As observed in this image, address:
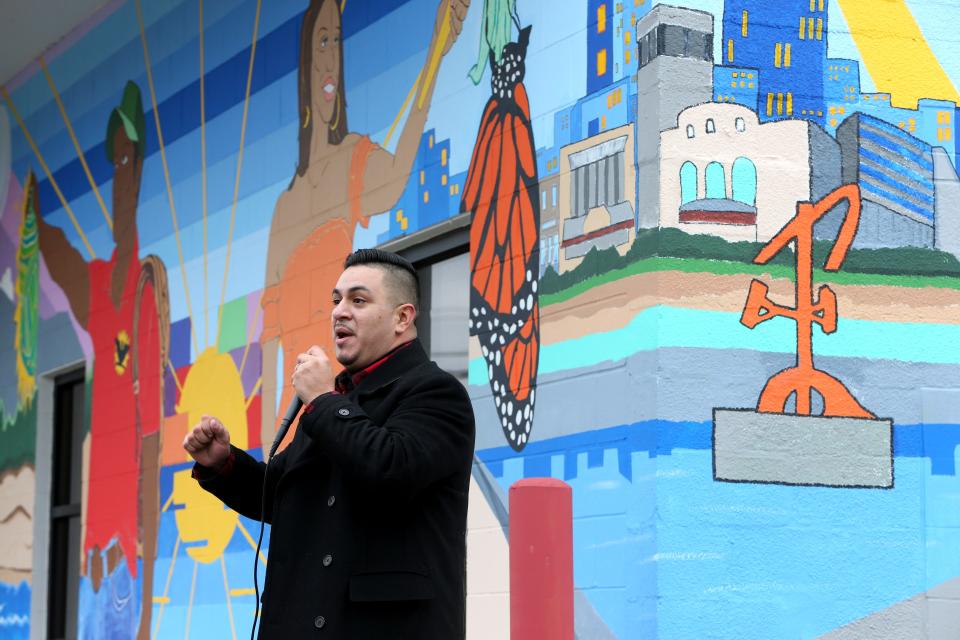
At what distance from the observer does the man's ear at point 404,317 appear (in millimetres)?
4195

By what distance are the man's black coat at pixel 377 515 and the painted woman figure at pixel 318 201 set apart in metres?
3.25

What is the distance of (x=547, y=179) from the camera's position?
620cm

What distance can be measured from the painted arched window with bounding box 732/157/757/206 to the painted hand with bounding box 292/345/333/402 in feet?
6.89

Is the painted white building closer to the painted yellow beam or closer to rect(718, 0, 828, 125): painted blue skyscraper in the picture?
rect(718, 0, 828, 125): painted blue skyscraper

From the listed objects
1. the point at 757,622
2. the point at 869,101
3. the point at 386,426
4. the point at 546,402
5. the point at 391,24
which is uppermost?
the point at 391,24

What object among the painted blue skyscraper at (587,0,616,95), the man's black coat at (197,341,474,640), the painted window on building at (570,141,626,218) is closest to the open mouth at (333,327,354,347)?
the man's black coat at (197,341,474,640)

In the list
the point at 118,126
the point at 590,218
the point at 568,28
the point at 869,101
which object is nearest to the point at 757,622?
the point at 590,218

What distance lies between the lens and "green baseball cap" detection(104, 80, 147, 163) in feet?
32.4

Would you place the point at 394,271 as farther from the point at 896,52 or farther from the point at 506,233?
the point at 896,52

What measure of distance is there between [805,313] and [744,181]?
1.66 ft

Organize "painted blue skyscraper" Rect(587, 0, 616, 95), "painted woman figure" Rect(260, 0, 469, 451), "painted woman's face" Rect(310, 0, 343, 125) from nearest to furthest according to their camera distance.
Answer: "painted blue skyscraper" Rect(587, 0, 616, 95) → "painted woman figure" Rect(260, 0, 469, 451) → "painted woman's face" Rect(310, 0, 343, 125)

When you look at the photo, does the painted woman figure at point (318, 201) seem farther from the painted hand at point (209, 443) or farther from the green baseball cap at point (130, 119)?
the painted hand at point (209, 443)

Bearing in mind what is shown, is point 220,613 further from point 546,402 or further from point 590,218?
point 590,218

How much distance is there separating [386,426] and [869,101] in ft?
9.07
